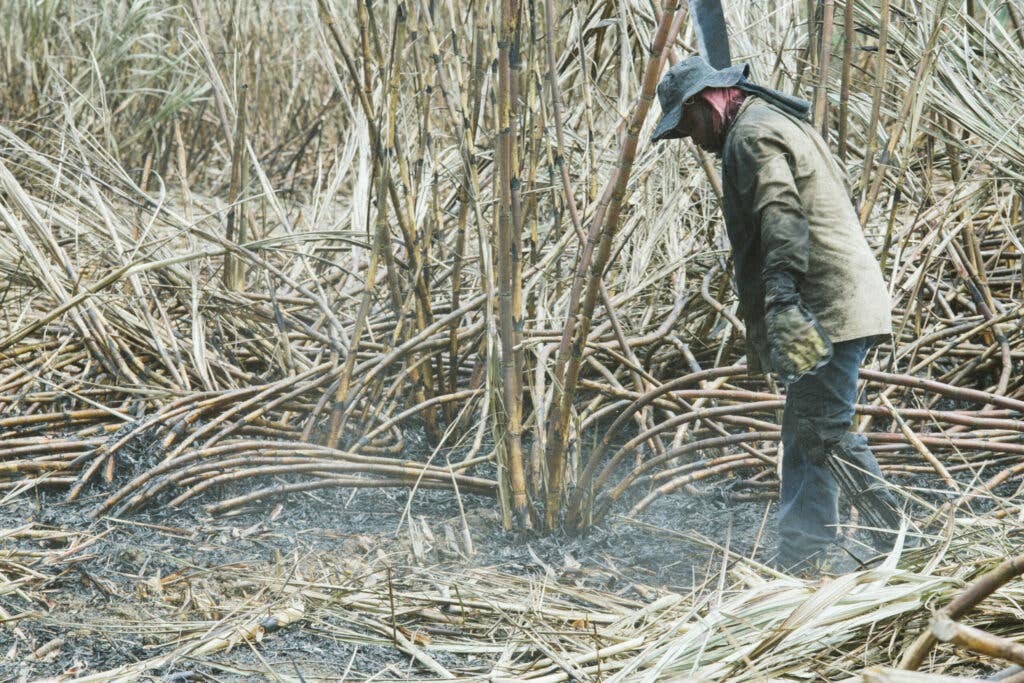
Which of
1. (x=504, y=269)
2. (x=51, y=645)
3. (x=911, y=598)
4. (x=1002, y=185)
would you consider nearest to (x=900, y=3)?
(x=1002, y=185)

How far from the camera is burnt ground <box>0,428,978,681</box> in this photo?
2240 mm

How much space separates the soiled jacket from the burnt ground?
1.96 feet

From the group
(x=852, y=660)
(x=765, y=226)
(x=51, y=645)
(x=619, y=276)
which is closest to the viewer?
(x=852, y=660)

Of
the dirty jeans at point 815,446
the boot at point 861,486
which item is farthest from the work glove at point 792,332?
the boot at point 861,486

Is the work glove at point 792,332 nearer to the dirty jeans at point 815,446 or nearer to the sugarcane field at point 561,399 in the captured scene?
the sugarcane field at point 561,399

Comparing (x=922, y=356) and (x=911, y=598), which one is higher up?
(x=911, y=598)

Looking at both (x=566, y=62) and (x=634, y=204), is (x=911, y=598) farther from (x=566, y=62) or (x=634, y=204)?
(x=566, y=62)

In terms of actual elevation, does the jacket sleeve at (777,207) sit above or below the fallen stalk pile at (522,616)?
above

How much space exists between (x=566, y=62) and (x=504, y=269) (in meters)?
1.72

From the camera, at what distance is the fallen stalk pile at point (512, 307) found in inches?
111

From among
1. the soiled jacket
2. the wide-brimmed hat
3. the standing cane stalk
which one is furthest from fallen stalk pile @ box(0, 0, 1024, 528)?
the soiled jacket

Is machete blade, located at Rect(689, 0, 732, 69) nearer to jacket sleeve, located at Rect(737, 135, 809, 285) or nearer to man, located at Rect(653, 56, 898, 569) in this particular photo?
man, located at Rect(653, 56, 898, 569)

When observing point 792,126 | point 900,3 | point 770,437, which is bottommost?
point 770,437

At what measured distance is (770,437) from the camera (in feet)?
9.89
